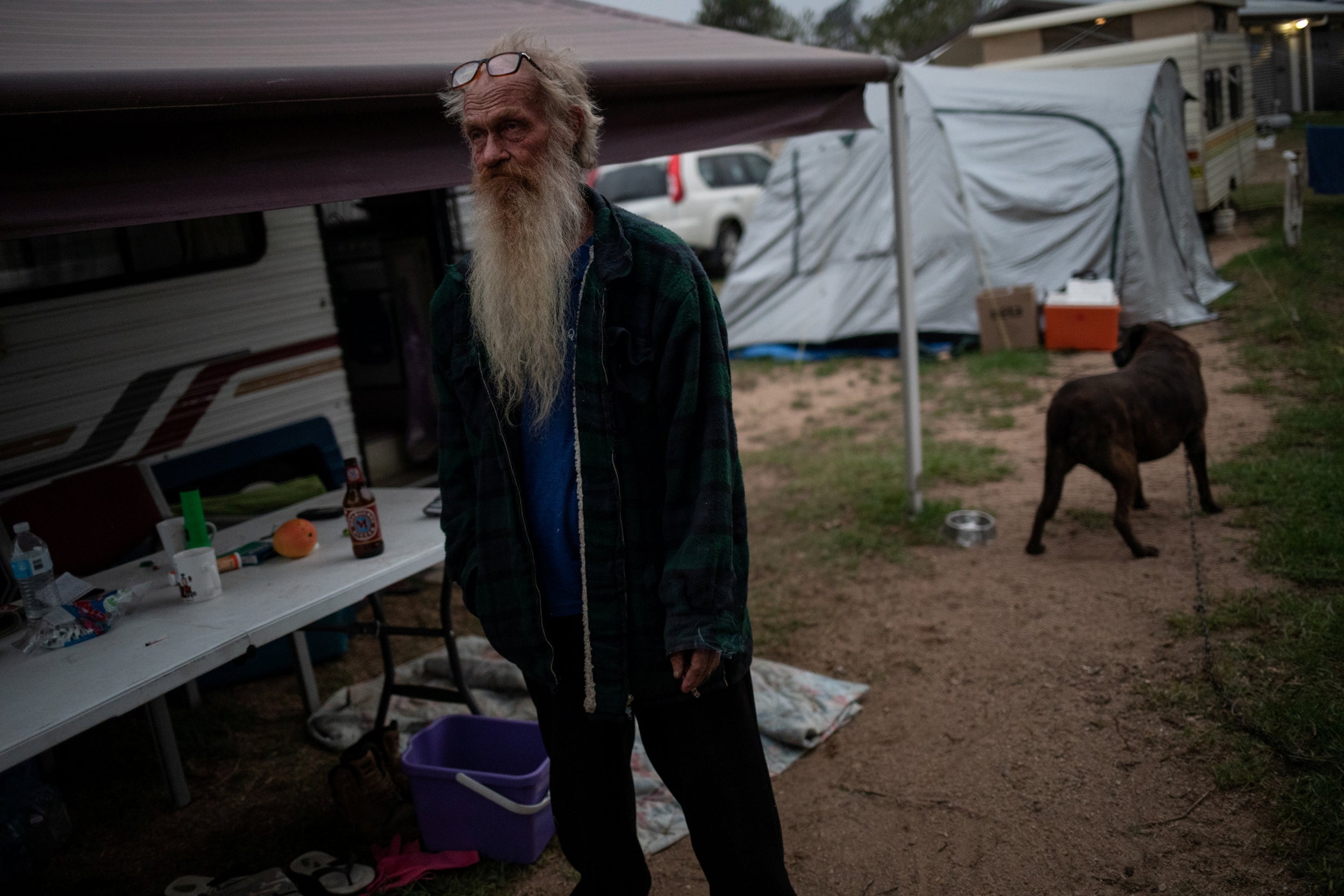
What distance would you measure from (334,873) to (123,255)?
2.90 m

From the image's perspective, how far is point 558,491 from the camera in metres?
1.84

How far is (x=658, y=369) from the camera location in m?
1.79

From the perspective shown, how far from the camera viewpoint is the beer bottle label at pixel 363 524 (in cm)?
294

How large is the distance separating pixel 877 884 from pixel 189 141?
258cm

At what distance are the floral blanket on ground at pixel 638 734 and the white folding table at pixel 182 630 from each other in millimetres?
515

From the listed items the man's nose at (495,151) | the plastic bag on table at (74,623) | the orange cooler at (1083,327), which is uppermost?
the man's nose at (495,151)

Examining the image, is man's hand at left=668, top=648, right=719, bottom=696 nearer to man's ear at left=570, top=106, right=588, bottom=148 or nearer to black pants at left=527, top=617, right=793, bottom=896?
black pants at left=527, top=617, right=793, bottom=896

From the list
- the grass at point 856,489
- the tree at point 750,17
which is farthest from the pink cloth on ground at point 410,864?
the tree at point 750,17

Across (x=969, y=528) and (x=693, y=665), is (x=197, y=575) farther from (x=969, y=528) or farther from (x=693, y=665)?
(x=969, y=528)

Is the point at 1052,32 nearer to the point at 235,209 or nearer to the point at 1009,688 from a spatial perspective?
the point at 1009,688

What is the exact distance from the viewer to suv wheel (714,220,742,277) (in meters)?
12.5

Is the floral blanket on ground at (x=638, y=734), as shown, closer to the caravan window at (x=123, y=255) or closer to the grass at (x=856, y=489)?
the grass at (x=856, y=489)

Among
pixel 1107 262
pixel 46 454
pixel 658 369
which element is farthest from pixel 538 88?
pixel 1107 262

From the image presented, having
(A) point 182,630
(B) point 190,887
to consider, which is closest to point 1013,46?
(A) point 182,630
